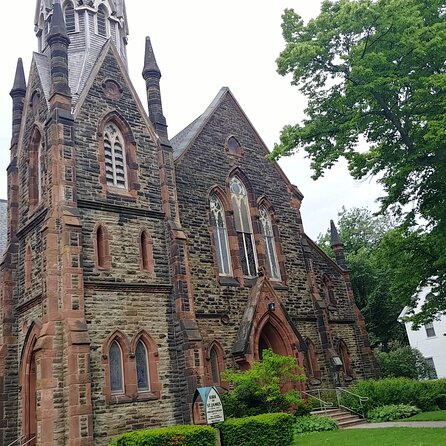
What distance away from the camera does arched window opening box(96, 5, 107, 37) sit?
2439 cm

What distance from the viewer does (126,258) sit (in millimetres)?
17203

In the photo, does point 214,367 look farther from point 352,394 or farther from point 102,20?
point 102,20

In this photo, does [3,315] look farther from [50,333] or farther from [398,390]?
[398,390]

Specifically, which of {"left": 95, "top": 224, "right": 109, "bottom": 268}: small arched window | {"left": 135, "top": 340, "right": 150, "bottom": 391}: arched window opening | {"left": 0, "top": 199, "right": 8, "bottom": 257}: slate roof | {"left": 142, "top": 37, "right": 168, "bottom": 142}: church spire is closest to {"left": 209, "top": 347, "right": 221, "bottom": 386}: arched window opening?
{"left": 135, "top": 340, "right": 150, "bottom": 391}: arched window opening

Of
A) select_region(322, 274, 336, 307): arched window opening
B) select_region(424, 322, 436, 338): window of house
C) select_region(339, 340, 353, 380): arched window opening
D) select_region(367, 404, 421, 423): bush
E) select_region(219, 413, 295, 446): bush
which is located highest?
select_region(322, 274, 336, 307): arched window opening

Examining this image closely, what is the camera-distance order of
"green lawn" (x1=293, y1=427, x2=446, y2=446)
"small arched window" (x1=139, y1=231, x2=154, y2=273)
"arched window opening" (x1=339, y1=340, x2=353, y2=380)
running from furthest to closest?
"arched window opening" (x1=339, y1=340, x2=353, y2=380), "small arched window" (x1=139, y1=231, x2=154, y2=273), "green lawn" (x1=293, y1=427, x2=446, y2=446)

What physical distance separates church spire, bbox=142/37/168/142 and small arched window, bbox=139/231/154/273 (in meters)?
4.37

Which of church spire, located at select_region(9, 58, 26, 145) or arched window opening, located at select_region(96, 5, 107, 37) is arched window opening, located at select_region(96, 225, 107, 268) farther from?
arched window opening, located at select_region(96, 5, 107, 37)

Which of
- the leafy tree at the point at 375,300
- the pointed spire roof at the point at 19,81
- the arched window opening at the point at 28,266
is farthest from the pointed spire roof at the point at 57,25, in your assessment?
the leafy tree at the point at 375,300

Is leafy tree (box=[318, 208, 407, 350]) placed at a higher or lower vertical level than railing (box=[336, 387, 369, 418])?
higher

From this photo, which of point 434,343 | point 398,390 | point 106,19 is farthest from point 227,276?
point 434,343

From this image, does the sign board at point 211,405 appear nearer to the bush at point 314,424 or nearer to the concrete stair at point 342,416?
the bush at point 314,424

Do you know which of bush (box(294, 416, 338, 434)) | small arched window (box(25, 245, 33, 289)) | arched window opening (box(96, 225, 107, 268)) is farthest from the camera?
small arched window (box(25, 245, 33, 289))

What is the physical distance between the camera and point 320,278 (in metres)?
25.6
